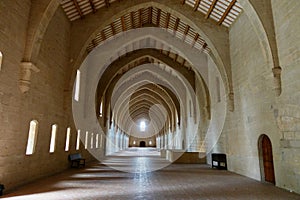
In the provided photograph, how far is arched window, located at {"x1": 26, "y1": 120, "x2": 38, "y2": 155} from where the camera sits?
7521mm

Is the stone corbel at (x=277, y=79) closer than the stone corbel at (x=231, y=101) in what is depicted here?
Yes

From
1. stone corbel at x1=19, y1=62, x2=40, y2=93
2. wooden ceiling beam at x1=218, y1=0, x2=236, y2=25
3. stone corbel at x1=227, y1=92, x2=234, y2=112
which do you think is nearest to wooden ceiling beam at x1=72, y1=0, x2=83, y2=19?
stone corbel at x1=19, y1=62, x2=40, y2=93

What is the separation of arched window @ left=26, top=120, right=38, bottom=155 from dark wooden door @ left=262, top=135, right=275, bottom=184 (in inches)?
331

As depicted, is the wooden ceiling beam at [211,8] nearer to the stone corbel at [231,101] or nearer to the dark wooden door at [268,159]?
the stone corbel at [231,101]

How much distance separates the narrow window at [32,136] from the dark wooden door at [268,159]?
841 centimetres

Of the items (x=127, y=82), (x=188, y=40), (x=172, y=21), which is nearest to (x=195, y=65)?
(x=188, y=40)

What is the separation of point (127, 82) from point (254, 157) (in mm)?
15766

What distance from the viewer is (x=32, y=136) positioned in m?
7.73

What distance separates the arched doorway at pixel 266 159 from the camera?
7.68 m

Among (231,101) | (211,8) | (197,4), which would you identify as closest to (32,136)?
(231,101)

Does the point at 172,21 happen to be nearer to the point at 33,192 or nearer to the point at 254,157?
the point at 254,157

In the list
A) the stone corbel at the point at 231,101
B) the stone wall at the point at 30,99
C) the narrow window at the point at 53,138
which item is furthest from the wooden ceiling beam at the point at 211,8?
the narrow window at the point at 53,138

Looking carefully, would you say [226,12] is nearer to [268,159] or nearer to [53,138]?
[268,159]

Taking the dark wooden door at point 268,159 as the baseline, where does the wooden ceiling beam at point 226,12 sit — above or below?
above
